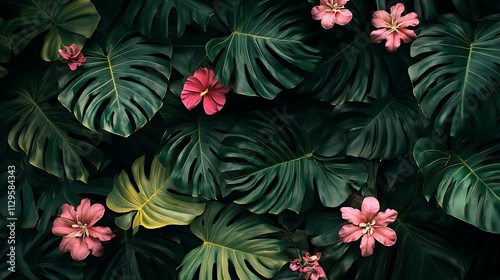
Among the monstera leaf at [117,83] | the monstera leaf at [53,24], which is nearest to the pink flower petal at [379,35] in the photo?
the monstera leaf at [117,83]

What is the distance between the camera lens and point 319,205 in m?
1.83

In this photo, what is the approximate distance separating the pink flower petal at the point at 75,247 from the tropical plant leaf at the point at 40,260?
0.15 m

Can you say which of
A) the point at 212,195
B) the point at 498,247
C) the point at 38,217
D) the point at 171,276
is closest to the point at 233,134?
the point at 212,195

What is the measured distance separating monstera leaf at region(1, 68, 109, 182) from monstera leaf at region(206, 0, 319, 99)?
0.43 m

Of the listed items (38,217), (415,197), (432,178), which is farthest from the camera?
(38,217)

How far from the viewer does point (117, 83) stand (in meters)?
1.77

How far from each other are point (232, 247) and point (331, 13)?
698mm

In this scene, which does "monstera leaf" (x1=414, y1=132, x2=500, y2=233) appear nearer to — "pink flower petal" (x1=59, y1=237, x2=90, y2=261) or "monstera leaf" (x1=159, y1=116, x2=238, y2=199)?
"monstera leaf" (x1=159, y1=116, x2=238, y2=199)

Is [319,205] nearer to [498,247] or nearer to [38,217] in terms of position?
[498,247]

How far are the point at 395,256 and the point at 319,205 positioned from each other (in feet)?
0.82

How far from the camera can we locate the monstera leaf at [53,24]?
1.84 metres

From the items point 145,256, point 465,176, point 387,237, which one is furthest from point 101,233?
point 465,176

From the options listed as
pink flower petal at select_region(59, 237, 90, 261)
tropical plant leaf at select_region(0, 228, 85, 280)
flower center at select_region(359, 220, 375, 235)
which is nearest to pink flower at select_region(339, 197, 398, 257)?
flower center at select_region(359, 220, 375, 235)

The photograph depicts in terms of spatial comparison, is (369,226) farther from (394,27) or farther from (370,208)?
(394,27)
